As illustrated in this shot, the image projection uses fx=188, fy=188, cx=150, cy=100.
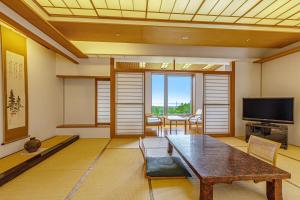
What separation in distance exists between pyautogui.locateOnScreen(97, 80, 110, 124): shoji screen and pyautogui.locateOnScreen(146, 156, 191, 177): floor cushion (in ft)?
9.85

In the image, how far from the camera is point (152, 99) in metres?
9.18

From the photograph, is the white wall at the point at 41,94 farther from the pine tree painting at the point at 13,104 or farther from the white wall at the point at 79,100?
the pine tree painting at the point at 13,104

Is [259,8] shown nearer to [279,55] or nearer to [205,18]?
[205,18]

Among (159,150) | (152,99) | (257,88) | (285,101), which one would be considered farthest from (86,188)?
(152,99)

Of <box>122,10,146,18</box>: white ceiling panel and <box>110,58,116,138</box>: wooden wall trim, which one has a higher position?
<box>122,10,146,18</box>: white ceiling panel

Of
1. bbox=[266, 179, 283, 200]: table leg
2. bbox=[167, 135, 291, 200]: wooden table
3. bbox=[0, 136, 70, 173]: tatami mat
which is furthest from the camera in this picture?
bbox=[0, 136, 70, 173]: tatami mat

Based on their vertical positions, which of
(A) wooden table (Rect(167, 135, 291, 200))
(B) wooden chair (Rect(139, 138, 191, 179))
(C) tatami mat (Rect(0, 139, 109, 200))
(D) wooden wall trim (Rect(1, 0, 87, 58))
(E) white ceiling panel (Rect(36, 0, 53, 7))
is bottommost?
(C) tatami mat (Rect(0, 139, 109, 200))

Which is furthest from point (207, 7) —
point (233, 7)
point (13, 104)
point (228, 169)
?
point (13, 104)

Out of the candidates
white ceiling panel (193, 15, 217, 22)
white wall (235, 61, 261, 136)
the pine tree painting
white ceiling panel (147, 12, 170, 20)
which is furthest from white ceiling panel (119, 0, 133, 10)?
white wall (235, 61, 261, 136)

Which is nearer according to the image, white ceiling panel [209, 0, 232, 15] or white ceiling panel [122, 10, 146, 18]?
white ceiling panel [209, 0, 232, 15]

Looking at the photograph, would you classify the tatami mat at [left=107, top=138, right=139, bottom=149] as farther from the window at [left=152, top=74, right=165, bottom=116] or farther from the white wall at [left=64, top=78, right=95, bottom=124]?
the window at [left=152, top=74, right=165, bottom=116]

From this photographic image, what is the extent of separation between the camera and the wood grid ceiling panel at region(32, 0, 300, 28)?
308cm

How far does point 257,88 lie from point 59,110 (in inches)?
248

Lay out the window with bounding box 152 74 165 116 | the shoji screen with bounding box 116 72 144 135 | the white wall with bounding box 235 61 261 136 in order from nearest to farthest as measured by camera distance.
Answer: the shoji screen with bounding box 116 72 144 135 < the white wall with bounding box 235 61 261 136 < the window with bounding box 152 74 165 116
